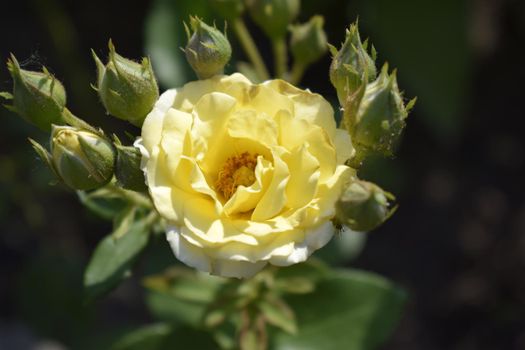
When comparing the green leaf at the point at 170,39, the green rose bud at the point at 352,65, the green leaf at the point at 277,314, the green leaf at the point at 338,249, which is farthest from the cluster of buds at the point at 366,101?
the green leaf at the point at 170,39

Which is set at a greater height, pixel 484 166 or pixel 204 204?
pixel 204 204

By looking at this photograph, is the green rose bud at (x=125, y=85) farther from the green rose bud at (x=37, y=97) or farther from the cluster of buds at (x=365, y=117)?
the cluster of buds at (x=365, y=117)

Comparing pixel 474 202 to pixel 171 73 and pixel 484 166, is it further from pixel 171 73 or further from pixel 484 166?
pixel 171 73

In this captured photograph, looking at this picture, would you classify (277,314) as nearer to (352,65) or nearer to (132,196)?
(132,196)

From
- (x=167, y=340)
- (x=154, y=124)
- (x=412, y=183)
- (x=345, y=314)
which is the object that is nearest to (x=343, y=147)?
(x=154, y=124)

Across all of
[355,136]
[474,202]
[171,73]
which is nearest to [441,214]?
[474,202]
